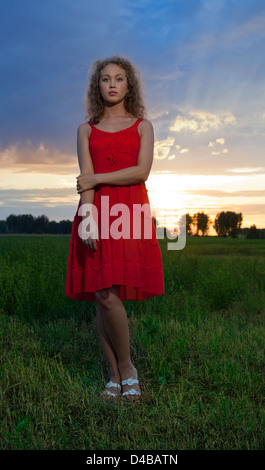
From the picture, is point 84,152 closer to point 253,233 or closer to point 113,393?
point 113,393

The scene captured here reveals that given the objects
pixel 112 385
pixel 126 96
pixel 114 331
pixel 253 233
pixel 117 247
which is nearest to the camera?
pixel 117 247

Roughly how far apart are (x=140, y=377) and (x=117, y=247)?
130cm

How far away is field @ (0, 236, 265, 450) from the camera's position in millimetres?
2703

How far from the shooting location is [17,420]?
2936mm

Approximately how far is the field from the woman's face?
2.25 m

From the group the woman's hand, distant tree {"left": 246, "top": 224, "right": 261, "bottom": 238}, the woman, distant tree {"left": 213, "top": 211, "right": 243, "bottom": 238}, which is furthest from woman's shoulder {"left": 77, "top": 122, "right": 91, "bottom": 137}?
distant tree {"left": 213, "top": 211, "right": 243, "bottom": 238}

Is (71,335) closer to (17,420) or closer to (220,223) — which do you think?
(17,420)

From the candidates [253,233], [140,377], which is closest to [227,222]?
[253,233]

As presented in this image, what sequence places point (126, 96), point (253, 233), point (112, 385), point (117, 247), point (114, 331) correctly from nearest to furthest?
point (117, 247)
point (114, 331)
point (112, 385)
point (126, 96)
point (253, 233)

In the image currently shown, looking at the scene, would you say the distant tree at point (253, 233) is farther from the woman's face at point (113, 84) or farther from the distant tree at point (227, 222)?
the woman's face at point (113, 84)

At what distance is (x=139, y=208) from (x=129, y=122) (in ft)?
2.26

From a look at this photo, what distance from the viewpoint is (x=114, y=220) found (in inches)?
118

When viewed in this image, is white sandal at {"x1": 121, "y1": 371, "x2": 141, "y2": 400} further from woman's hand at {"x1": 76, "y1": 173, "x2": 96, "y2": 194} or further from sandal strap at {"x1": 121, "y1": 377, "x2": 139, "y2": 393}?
woman's hand at {"x1": 76, "y1": 173, "x2": 96, "y2": 194}

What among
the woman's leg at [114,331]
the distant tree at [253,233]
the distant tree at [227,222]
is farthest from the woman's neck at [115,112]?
the distant tree at [227,222]
